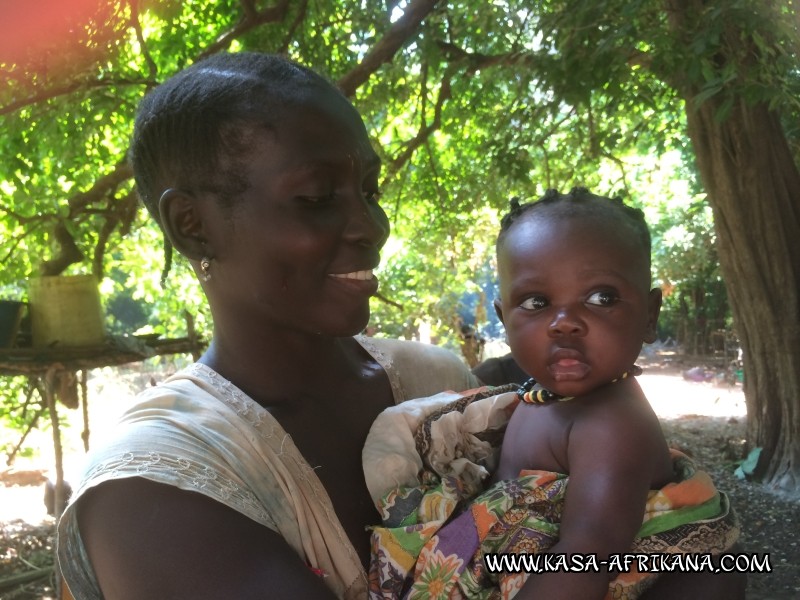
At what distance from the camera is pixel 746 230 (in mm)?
5148

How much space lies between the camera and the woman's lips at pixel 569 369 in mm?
1387

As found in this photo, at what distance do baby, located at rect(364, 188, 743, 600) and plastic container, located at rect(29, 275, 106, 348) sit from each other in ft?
11.3

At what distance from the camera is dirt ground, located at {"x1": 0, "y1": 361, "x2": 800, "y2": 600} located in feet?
14.6

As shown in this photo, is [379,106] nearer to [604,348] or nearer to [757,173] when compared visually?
[757,173]

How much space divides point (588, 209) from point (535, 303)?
0.70ft

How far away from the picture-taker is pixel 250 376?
1372mm

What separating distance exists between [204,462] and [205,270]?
406mm

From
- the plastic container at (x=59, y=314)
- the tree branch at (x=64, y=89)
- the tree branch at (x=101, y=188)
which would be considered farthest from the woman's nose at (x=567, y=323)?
the tree branch at (x=101, y=188)

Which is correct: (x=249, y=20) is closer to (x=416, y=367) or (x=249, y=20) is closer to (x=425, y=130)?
(x=425, y=130)

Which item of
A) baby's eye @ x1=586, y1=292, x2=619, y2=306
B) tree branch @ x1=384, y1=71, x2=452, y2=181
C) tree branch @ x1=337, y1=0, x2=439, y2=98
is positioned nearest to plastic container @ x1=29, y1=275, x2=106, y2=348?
tree branch @ x1=337, y1=0, x2=439, y2=98

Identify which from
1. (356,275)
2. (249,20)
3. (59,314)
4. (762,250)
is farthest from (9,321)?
(762,250)

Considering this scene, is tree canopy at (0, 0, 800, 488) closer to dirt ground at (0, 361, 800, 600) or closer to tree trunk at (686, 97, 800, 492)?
tree trunk at (686, 97, 800, 492)

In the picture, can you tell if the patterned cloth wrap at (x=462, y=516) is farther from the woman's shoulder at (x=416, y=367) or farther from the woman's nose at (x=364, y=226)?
the woman's nose at (x=364, y=226)

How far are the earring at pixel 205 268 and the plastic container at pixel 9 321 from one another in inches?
135
